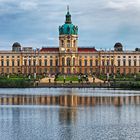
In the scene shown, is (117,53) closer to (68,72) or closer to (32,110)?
(68,72)

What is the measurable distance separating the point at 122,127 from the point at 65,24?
239ft

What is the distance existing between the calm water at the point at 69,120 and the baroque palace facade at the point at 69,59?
61.5 m

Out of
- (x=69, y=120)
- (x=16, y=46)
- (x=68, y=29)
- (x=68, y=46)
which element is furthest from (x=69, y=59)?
(x=69, y=120)

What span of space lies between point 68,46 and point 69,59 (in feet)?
6.89

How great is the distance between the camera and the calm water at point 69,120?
17938mm

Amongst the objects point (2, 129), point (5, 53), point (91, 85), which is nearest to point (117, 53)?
point (5, 53)

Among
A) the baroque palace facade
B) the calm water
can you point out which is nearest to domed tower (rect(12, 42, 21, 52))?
→ the baroque palace facade

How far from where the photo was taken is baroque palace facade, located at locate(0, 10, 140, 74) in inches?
3573

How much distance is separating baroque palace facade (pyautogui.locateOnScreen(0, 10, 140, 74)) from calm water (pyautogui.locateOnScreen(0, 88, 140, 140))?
202 feet

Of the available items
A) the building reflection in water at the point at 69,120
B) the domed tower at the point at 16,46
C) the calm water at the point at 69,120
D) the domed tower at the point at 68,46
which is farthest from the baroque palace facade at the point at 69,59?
the building reflection in water at the point at 69,120

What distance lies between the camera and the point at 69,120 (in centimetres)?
2109

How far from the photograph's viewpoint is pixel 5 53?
91938 mm

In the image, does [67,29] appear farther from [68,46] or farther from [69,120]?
[69,120]

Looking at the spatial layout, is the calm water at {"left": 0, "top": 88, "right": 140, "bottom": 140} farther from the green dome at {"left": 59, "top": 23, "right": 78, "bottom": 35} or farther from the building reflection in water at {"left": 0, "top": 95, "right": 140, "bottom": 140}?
the green dome at {"left": 59, "top": 23, "right": 78, "bottom": 35}
